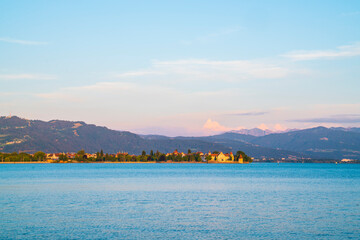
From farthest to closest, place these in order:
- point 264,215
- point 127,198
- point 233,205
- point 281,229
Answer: point 127,198, point 233,205, point 264,215, point 281,229

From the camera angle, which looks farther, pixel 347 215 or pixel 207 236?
pixel 347 215

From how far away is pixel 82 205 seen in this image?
53188 mm

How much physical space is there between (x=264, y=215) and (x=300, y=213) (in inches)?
186

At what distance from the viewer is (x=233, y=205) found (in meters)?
54.6

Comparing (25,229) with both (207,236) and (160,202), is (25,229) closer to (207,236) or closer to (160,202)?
(207,236)

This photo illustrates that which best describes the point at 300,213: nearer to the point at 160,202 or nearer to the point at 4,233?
the point at 160,202

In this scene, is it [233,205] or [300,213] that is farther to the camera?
[233,205]

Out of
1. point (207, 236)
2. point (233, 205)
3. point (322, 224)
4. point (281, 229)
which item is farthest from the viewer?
point (233, 205)

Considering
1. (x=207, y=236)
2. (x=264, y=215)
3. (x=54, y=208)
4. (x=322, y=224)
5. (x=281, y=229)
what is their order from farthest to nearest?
(x=54, y=208), (x=264, y=215), (x=322, y=224), (x=281, y=229), (x=207, y=236)

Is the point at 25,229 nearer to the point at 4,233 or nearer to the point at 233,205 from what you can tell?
the point at 4,233

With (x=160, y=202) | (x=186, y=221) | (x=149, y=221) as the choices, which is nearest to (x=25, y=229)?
(x=149, y=221)

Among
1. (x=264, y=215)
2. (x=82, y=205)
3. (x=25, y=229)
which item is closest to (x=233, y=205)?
(x=264, y=215)

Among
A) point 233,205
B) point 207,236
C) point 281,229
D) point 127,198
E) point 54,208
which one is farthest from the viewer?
point 127,198

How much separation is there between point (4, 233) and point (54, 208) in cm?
1488
